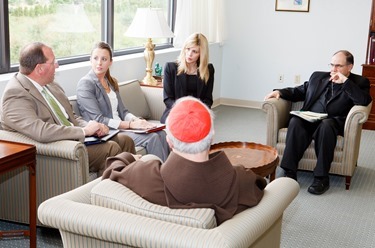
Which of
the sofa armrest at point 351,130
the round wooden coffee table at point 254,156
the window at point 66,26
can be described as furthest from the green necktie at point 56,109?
the sofa armrest at point 351,130

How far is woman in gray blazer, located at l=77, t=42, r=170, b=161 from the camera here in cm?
413

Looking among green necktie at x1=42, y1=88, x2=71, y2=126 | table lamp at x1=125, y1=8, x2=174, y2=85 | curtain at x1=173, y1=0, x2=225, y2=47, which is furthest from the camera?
curtain at x1=173, y1=0, x2=225, y2=47

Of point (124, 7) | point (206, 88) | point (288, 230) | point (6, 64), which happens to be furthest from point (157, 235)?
point (124, 7)

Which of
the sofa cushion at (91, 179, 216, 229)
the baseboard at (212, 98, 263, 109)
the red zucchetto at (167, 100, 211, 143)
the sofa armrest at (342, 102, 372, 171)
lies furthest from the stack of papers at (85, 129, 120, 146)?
the baseboard at (212, 98, 263, 109)

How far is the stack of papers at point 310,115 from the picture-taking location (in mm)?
4648

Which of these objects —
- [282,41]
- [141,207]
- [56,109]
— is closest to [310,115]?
[56,109]

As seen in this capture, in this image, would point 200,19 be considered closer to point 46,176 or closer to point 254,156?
point 254,156

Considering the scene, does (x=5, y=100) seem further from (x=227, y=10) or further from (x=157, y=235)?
(x=227, y=10)

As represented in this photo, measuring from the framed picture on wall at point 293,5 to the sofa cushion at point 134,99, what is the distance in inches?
119

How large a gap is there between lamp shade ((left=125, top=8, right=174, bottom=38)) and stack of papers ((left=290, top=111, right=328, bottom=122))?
1454 millimetres

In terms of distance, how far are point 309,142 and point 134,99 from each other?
153cm

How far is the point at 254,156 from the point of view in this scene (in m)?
3.88

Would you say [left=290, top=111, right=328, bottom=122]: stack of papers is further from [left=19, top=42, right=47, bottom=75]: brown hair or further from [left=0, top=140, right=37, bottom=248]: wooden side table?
[left=0, top=140, right=37, bottom=248]: wooden side table

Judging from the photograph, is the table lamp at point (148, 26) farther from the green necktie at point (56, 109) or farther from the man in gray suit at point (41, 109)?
A: the green necktie at point (56, 109)
